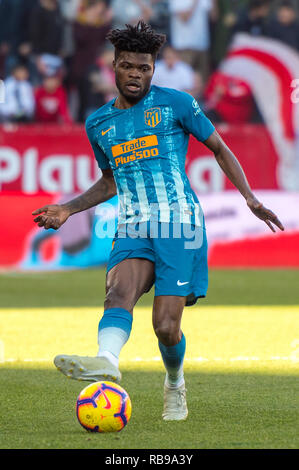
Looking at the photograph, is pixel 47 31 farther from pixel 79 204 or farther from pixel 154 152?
pixel 154 152

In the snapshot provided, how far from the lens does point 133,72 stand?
5.74 m

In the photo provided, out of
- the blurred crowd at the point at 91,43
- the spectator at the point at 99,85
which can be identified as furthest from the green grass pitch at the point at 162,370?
the spectator at the point at 99,85

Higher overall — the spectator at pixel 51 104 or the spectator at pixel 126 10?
the spectator at pixel 126 10

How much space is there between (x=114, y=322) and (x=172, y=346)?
451mm

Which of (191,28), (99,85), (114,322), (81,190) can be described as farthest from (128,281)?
(191,28)

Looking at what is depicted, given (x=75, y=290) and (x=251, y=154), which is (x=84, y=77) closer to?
(x=251, y=154)

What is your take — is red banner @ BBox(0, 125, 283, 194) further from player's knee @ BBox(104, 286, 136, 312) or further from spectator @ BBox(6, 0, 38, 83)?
player's knee @ BBox(104, 286, 136, 312)

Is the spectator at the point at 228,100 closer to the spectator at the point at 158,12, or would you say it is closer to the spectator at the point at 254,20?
the spectator at the point at 254,20

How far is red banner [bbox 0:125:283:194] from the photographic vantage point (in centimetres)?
1673

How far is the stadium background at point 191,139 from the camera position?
14.9 m

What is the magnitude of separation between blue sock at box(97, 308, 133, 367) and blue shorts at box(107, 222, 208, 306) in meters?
0.28

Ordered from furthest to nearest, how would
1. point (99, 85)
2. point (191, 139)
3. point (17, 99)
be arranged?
1. point (99, 85)
2. point (17, 99)
3. point (191, 139)

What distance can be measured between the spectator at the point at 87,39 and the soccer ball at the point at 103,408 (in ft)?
43.2

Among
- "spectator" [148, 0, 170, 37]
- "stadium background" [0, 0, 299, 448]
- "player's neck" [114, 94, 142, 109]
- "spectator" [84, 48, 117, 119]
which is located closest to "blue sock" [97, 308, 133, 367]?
"player's neck" [114, 94, 142, 109]
